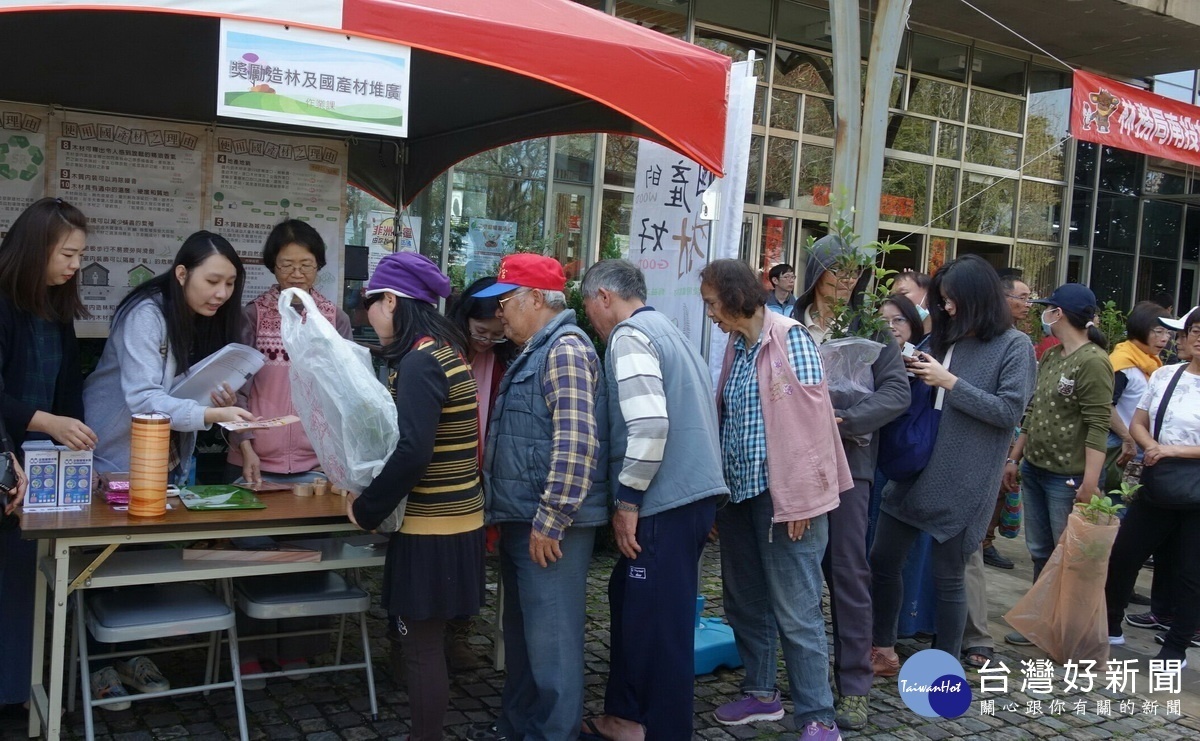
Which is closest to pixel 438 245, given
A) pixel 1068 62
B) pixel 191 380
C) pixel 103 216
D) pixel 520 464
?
pixel 103 216

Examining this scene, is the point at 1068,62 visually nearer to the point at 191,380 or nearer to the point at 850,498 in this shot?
the point at 850,498

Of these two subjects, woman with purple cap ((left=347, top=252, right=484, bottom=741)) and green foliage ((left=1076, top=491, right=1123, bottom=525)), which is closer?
woman with purple cap ((left=347, top=252, right=484, bottom=741))

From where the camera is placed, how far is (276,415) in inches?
155

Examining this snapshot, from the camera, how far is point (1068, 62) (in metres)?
12.9

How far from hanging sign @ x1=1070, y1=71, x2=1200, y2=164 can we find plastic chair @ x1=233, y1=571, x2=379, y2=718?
7.89m

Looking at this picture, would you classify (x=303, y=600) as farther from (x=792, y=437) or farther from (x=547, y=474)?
(x=792, y=437)

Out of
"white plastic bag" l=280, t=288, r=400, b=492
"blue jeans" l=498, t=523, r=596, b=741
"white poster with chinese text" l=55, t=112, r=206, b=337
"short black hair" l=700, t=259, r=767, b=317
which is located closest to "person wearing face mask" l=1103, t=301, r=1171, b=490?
"short black hair" l=700, t=259, r=767, b=317

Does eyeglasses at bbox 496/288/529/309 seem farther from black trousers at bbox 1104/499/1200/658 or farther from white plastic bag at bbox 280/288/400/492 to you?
black trousers at bbox 1104/499/1200/658

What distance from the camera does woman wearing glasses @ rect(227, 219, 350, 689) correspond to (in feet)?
12.8

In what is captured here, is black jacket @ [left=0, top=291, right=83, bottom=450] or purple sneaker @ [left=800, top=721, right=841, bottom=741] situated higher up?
black jacket @ [left=0, top=291, right=83, bottom=450]

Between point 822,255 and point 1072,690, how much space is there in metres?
2.42

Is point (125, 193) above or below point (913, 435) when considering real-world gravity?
above

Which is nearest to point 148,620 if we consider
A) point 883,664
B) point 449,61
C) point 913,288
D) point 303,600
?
point 303,600

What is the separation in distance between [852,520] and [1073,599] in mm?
1558
